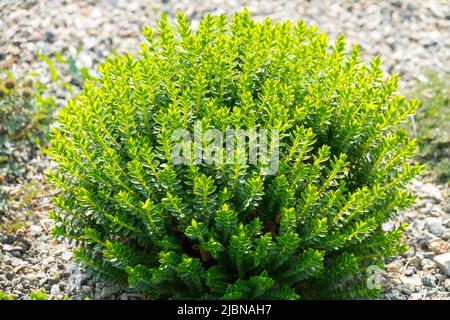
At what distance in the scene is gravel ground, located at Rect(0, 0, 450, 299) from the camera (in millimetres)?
3888

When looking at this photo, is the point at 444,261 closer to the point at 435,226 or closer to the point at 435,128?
the point at 435,226

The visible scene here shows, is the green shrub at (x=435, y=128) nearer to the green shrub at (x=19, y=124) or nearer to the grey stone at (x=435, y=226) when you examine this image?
the grey stone at (x=435, y=226)

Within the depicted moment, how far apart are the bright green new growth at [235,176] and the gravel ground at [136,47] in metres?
0.61

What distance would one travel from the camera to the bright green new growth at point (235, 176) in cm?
308

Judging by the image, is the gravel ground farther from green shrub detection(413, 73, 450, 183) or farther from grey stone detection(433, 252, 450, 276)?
green shrub detection(413, 73, 450, 183)

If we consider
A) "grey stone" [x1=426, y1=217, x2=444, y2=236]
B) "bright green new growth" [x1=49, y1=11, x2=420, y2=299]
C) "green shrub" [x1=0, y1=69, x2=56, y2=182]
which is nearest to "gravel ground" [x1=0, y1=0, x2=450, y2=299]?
"grey stone" [x1=426, y1=217, x2=444, y2=236]

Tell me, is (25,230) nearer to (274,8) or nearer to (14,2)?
(14,2)

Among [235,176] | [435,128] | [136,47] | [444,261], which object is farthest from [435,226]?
[136,47]

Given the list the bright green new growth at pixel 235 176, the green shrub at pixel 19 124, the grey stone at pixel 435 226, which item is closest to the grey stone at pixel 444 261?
the grey stone at pixel 435 226

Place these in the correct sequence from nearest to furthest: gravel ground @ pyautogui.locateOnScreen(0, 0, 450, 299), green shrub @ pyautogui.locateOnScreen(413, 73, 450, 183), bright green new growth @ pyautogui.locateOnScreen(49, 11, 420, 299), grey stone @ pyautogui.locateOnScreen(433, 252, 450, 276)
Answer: bright green new growth @ pyautogui.locateOnScreen(49, 11, 420, 299) → gravel ground @ pyautogui.locateOnScreen(0, 0, 450, 299) → grey stone @ pyautogui.locateOnScreen(433, 252, 450, 276) → green shrub @ pyautogui.locateOnScreen(413, 73, 450, 183)

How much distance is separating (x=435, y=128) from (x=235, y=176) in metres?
2.54

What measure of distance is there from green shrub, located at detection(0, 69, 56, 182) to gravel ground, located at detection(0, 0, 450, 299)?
0.13 m

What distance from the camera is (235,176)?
3.05m
